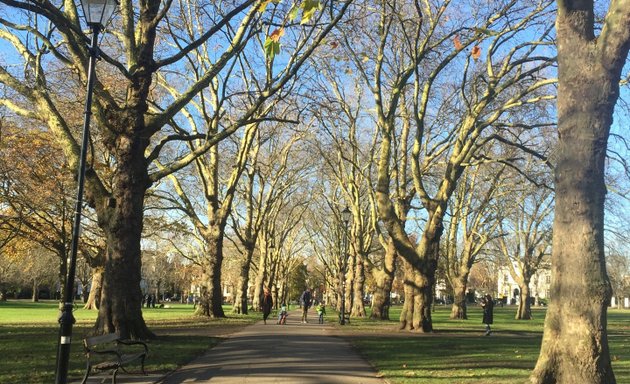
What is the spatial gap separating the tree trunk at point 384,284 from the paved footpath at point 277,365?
16.2 meters

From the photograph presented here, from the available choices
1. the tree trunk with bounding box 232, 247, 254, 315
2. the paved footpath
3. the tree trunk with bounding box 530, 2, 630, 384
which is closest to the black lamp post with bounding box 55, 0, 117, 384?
the paved footpath

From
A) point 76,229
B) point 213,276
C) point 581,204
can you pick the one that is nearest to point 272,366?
point 76,229

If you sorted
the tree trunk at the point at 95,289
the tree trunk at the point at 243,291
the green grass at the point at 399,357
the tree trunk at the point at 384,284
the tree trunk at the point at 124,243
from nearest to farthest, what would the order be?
the green grass at the point at 399,357, the tree trunk at the point at 124,243, the tree trunk at the point at 384,284, the tree trunk at the point at 243,291, the tree trunk at the point at 95,289

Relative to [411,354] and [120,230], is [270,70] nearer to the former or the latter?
[120,230]

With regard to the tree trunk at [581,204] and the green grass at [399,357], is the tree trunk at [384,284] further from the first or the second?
the tree trunk at [581,204]

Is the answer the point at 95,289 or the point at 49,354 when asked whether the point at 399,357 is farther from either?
the point at 95,289

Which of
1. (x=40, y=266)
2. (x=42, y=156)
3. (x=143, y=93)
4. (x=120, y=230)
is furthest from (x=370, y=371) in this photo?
(x=40, y=266)

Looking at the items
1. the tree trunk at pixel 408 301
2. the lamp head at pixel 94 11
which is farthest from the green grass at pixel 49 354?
the tree trunk at pixel 408 301

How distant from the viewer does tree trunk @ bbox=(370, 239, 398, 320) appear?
3228 centimetres

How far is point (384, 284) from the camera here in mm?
33375

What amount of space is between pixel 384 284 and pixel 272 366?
22871mm

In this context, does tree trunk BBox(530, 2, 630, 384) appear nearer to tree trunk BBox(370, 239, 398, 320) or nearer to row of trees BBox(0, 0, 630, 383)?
row of trees BBox(0, 0, 630, 383)

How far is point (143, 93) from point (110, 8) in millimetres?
7403

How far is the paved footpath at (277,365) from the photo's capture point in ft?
31.8
